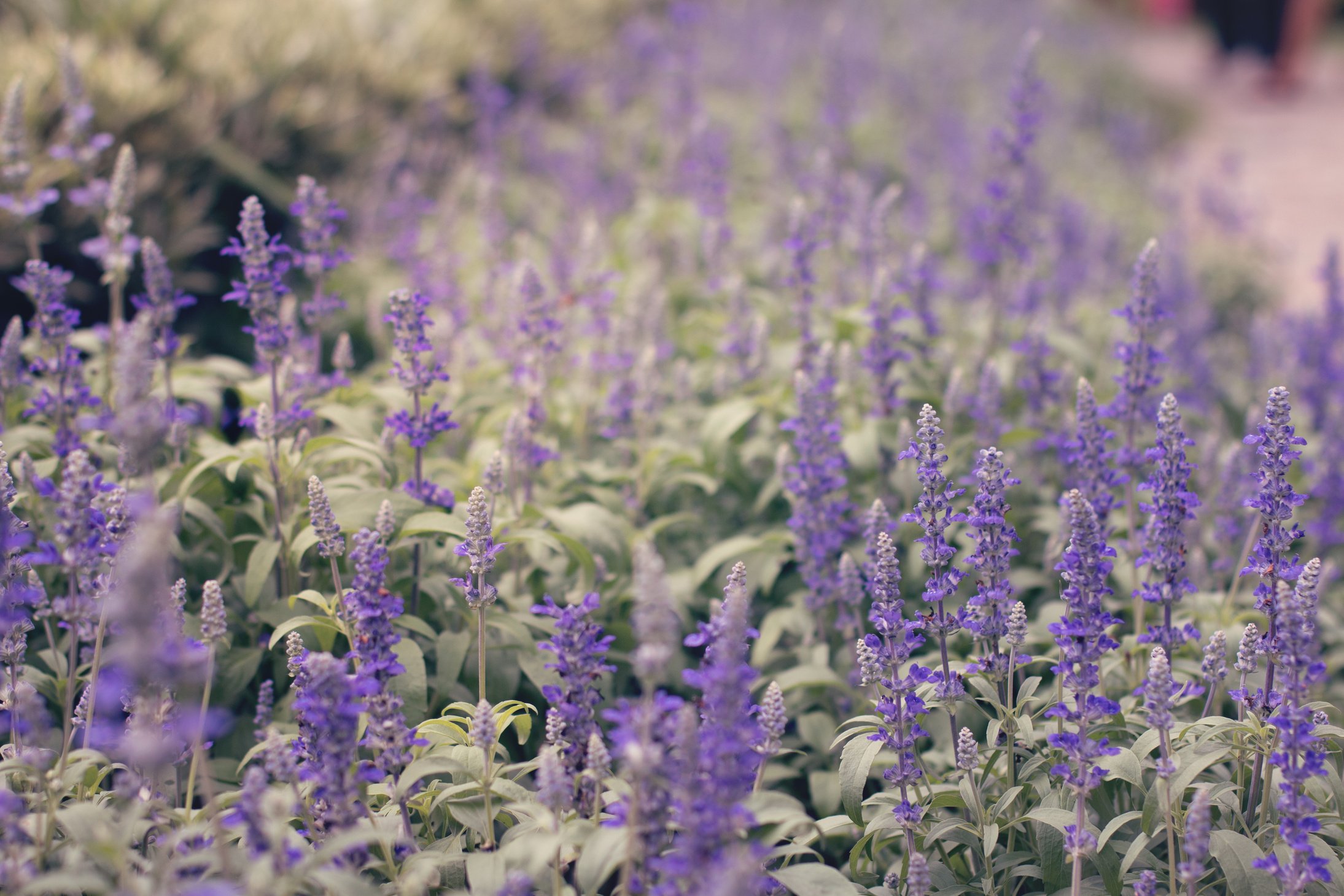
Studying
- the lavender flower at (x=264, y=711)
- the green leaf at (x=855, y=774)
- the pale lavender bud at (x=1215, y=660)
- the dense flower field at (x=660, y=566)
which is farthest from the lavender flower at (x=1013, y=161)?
the lavender flower at (x=264, y=711)

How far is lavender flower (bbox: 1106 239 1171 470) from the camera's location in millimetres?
3994

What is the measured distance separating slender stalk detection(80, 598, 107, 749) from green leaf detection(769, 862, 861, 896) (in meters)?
1.84

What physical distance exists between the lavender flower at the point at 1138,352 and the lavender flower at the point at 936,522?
1.31m

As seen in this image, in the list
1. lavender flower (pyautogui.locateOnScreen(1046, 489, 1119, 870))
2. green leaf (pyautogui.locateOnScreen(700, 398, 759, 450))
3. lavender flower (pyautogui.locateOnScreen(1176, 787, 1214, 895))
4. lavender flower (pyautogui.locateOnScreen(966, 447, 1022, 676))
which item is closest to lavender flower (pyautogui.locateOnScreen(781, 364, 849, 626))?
green leaf (pyautogui.locateOnScreen(700, 398, 759, 450))

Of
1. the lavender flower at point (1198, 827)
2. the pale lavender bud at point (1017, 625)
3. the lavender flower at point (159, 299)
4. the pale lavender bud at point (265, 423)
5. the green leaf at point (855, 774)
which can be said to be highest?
the lavender flower at point (159, 299)

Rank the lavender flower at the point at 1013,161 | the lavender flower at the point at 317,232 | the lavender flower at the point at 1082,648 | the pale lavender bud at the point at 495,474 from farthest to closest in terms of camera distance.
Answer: the lavender flower at the point at 1013,161, the lavender flower at the point at 317,232, the pale lavender bud at the point at 495,474, the lavender flower at the point at 1082,648

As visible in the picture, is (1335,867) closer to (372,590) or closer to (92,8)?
(372,590)

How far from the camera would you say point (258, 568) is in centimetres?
355

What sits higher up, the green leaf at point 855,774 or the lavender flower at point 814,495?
the lavender flower at point 814,495

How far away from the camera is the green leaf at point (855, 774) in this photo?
9.75 ft

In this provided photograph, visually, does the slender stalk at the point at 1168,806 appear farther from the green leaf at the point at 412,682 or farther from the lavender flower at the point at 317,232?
the lavender flower at the point at 317,232

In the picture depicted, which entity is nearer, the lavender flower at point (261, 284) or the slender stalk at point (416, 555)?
the lavender flower at point (261, 284)

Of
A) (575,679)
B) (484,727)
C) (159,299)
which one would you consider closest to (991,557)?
(575,679)

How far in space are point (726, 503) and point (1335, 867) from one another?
9.25ft
